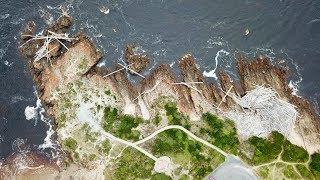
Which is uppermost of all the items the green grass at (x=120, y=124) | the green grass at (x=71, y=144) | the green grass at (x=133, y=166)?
Answer: the green grass at (x=120, y=124)

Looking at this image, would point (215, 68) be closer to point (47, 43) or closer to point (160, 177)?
point (160, 177)

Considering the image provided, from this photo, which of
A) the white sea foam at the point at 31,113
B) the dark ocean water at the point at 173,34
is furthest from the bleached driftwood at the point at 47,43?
the white sea foam at the point at 31,113

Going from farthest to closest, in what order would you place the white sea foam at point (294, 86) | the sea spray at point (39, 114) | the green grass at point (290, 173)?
the sea spray at point (39, 114), the white sea foam at point (294, 86), the green grass at point (290, 173)

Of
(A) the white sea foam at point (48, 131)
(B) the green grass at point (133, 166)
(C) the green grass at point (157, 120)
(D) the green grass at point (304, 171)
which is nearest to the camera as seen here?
(D) the green grass at point (304, 171)

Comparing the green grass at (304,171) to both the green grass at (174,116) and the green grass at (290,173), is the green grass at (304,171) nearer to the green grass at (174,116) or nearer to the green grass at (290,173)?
the green grass at (290,173)

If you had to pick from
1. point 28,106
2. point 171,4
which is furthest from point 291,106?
point 28,106

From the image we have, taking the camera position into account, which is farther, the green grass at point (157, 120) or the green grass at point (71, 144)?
the green grass at point (157, 120)

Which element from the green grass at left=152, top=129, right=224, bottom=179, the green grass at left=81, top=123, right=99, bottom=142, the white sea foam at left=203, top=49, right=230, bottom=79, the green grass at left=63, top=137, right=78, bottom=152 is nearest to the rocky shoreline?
the white sea foam at left=203, top=49, right=230, bottom=79

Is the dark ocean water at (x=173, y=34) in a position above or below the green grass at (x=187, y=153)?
above
